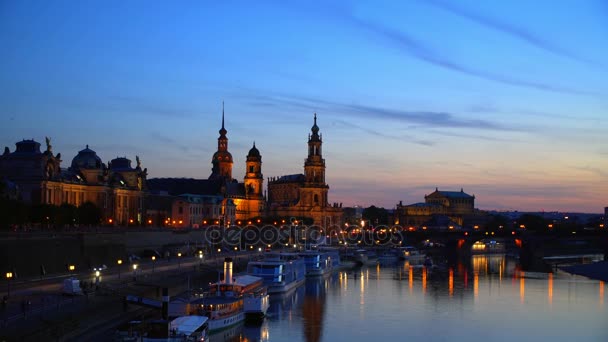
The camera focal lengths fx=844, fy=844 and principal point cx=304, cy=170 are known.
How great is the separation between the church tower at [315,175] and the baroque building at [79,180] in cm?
5558

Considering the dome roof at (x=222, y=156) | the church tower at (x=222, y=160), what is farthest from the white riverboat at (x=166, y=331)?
the dome roof at (x=222, y=156)

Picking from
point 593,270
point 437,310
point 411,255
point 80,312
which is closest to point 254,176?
point 411,255

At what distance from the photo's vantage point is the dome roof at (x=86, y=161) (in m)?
100

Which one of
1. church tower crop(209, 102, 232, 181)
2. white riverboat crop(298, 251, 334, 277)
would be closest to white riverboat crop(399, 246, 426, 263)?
white riverboat crop(298, 251, 334, 277)

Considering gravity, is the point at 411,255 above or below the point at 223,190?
below

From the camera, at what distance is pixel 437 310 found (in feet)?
200

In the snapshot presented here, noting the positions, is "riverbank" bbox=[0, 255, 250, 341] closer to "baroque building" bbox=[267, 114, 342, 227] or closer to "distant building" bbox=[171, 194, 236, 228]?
"distant building" bbox=[171, 194, 236, 228]

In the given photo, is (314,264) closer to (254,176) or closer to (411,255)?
(411,255)

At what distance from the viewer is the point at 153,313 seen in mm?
50500

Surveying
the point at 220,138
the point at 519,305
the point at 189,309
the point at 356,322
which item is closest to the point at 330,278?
the point at 519,305

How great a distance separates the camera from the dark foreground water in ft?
163

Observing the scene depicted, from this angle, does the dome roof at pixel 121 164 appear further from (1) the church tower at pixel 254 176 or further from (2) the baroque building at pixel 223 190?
(1) the church tower at pixel 254 176

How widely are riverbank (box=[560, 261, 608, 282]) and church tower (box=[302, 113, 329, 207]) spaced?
2671 inches

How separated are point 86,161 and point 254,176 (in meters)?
73.9
